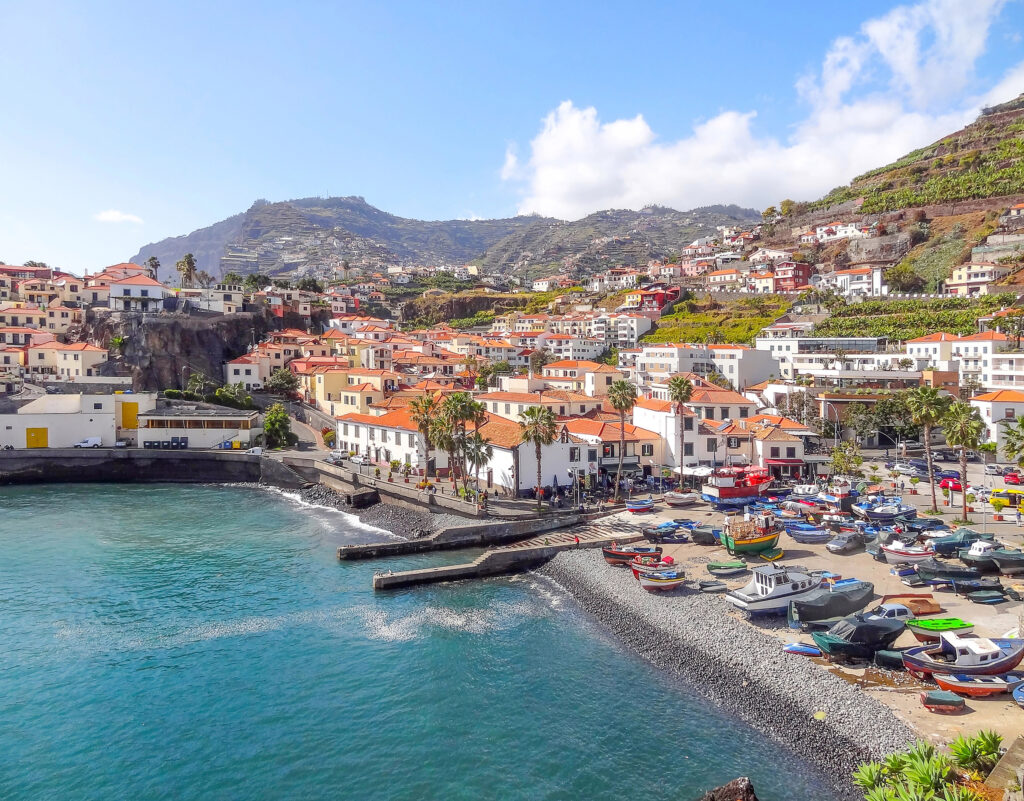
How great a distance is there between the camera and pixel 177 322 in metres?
Answer: 96.4

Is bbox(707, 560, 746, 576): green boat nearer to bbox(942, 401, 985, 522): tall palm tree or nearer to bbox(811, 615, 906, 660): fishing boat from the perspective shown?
bbox(811, 615, 906, 660): fishing boat

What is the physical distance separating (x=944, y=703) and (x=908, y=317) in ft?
276

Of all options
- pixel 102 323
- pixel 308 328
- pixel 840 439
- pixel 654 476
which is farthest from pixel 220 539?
pixel 308 328

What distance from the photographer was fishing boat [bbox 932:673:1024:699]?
20953mm

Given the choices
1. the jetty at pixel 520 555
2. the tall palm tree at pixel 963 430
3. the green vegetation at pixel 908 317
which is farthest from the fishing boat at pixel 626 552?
the green vegetation at pixel 908 317

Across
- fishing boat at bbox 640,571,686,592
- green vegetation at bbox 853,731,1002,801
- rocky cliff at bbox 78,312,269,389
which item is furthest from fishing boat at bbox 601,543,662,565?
rocky cliff at bbox 78,312,269,389

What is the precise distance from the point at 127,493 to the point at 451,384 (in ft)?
130

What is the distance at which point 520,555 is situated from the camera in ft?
127

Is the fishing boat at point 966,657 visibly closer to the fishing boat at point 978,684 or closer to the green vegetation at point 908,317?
the fishing boat at point 978,684

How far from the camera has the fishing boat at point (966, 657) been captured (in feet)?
70.8

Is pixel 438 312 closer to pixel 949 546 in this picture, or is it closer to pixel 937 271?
pixel 937 271

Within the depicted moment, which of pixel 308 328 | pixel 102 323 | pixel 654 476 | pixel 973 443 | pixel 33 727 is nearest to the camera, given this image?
pixel 33 727

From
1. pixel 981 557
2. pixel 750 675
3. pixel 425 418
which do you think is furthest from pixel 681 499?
pixel 750 675

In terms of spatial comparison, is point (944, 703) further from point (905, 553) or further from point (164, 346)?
point (164, 346)
